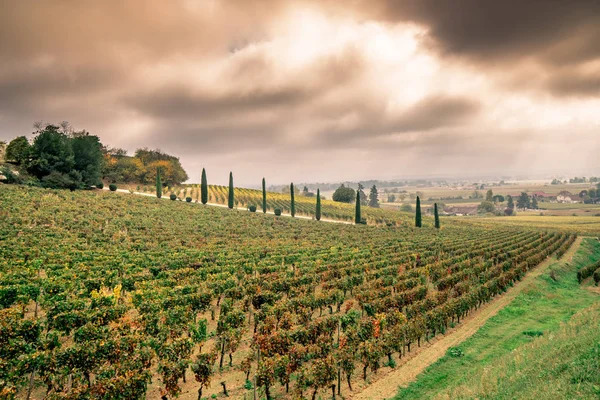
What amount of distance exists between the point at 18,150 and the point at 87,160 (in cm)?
1723

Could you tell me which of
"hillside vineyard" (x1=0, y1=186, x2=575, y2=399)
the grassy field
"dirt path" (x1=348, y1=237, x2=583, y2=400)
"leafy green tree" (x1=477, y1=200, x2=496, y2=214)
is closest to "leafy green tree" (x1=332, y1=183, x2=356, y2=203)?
"leafy green tree" (x1=477, y1=200, x2=496, y2=214)

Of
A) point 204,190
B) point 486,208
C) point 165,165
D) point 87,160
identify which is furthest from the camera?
point 486,208

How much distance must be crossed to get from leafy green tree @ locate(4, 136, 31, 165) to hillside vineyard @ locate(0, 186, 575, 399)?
2800cm

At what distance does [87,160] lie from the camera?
80375 mm

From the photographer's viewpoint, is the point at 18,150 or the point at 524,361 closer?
the point at 524,361

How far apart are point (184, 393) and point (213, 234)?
4262 centimetres

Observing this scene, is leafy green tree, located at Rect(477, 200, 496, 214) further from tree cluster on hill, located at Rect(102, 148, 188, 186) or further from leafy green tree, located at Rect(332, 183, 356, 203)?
tree cluster on hill, located at Rect(102, 148, 188, 186)

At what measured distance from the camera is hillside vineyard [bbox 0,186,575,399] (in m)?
13.4

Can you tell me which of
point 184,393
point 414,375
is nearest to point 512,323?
point 414,375

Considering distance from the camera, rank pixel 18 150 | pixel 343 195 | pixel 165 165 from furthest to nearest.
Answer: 1. pixel 343 195
2. pixel 165 165
3. pixel 18 150

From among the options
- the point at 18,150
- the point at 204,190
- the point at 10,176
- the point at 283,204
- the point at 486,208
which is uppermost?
the point at 18,150

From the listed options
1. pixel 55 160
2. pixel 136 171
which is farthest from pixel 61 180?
pixel 136 171

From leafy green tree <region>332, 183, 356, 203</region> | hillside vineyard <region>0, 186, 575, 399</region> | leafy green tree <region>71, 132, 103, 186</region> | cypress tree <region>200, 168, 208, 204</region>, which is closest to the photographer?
hillside vineyard <region>0, 186, 575, 399</region>

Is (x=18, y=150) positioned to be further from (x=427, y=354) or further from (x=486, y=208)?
(x=486, y=208)
